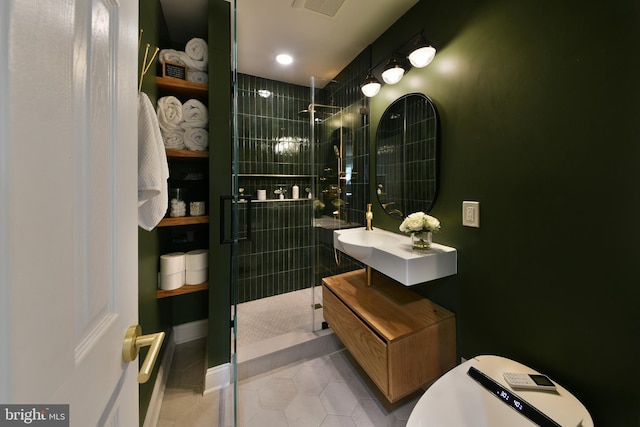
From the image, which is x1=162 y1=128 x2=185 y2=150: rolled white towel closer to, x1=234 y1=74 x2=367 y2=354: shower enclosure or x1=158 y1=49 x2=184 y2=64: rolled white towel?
x1=158 y1=49 x2=184 y2=64: rolled white towel

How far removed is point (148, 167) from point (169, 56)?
120 cm

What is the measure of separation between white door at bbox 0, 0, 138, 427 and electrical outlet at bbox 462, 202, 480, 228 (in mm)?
1501

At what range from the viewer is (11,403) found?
219 mm

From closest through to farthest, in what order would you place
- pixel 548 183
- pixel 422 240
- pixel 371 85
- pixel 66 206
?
pixel 66 206 → pixel 548 183 → pixel 422 240 → pixel 371 85

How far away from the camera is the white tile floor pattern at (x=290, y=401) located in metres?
1.35

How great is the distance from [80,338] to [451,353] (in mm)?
1690

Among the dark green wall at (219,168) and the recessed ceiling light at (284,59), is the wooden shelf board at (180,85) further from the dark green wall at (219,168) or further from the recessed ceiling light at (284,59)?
the recessed ceiling light at (284,59)

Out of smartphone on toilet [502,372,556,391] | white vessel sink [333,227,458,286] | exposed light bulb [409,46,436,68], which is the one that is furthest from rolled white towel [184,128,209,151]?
smartphone on toilet [502,372,556,391]

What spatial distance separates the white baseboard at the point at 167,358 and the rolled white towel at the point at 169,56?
2005mm

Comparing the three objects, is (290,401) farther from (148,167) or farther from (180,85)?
(180,85)

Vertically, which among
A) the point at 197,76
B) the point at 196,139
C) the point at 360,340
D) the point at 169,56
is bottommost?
the point at 360,340

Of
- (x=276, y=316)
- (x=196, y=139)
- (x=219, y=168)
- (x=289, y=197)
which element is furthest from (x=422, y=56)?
(x=276, y=316)

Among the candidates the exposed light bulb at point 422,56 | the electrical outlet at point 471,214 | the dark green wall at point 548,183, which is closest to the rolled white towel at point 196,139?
the exposed light bulb at point 422,56

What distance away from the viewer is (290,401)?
4.83 feet
